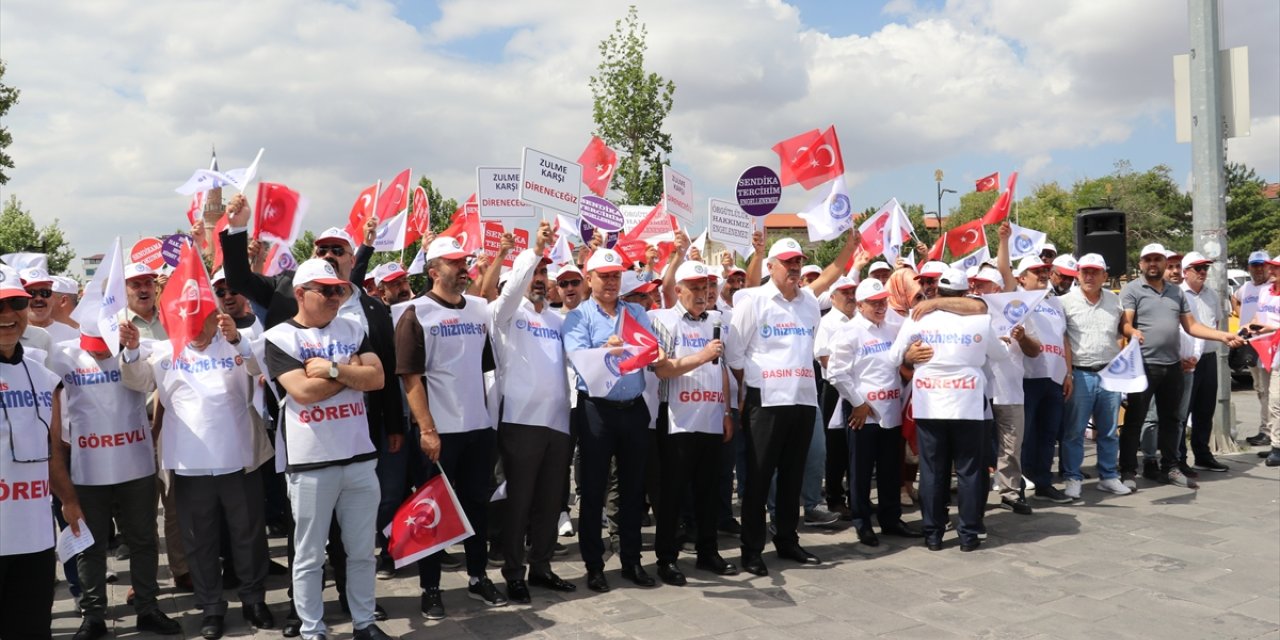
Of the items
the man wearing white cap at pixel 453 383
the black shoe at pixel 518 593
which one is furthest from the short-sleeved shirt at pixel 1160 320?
Result: the man wearing white cap at pixel 453 383

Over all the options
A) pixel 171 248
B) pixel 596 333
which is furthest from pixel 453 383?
pixel 171 248

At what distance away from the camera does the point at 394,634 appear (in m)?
5.22

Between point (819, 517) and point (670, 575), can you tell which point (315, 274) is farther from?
point (819, 517)

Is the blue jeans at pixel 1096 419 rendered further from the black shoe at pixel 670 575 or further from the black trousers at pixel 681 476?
the black shoe at pixel 670 575

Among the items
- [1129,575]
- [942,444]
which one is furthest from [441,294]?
[1129,575]

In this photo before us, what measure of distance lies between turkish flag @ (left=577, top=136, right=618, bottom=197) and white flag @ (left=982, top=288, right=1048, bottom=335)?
4.13 meters

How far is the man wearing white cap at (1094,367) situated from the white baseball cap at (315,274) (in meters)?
6.70

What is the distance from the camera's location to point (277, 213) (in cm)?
611

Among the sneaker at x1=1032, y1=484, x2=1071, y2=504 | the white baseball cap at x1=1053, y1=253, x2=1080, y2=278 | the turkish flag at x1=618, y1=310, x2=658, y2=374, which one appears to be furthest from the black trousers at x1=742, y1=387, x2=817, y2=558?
the white baseball cap at x1=1053, y1=253, x2=1080, y2=278

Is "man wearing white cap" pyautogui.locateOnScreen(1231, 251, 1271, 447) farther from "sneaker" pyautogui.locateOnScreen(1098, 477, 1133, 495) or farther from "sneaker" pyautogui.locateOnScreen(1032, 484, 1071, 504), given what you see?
"sneaker" pyautogui.locateOnScreen(1032, 484, 1071, 504)

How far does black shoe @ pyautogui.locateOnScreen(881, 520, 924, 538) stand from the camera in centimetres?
737

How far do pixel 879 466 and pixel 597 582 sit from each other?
266 cm

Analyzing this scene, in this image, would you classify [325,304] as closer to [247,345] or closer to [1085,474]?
[247,345]

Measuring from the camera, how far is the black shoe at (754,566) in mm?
6312
